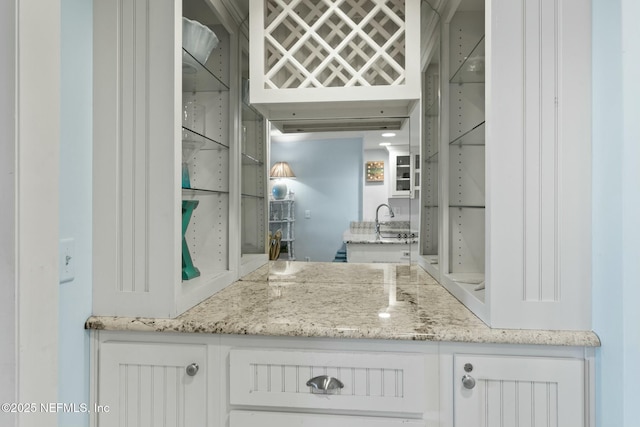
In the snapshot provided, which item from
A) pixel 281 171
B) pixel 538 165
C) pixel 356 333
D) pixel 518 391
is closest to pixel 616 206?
pixel 538 165

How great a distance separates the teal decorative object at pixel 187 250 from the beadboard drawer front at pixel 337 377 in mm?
482

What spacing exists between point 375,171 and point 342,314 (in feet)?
2.45

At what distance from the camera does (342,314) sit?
3.41 feet

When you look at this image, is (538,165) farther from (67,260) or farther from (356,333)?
(67,260)

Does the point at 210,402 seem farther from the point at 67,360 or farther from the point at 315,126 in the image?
the point at 315,126

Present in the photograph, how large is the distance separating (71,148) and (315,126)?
0.95 meters

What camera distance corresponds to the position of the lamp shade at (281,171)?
5.13 feet

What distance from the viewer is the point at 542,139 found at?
901 mm

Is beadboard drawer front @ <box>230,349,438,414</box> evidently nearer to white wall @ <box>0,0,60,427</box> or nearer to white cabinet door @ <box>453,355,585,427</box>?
white cabinet door @ <box>453,355,585,427</box>

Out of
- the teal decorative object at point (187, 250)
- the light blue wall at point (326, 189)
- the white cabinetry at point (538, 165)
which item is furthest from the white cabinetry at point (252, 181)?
the white cabinetry at point (538, 165)

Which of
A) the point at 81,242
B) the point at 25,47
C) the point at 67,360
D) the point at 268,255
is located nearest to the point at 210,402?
the point at 67,360

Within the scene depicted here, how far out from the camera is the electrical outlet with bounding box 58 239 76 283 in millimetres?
897

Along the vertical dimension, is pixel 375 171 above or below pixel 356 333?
above

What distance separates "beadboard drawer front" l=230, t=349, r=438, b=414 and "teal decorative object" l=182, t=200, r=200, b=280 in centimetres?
48
